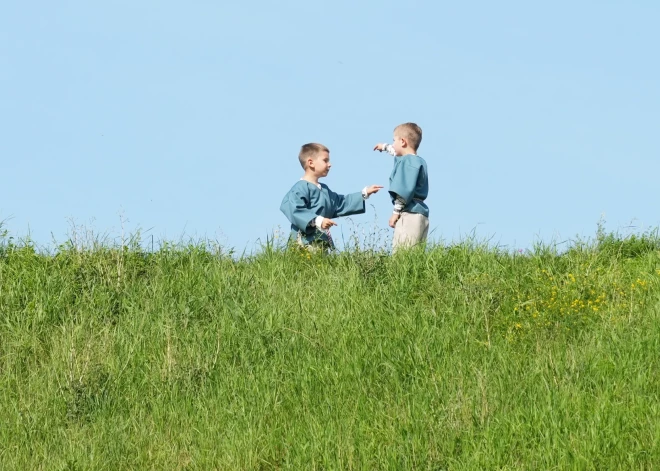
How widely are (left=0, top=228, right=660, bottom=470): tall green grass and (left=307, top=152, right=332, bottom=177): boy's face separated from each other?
1889 millimetres

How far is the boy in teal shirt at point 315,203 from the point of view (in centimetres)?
1171

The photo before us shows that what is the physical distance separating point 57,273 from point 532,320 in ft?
17.2

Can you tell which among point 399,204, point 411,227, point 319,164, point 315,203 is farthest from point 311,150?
point 411,227

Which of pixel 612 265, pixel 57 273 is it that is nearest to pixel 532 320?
pixel 612 265

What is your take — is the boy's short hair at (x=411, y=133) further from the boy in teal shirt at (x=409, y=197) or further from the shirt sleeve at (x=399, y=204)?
the shirt sleeve at (x=399, y=204)

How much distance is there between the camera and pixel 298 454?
6.65 meters

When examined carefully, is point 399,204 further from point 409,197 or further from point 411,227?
point 411,227

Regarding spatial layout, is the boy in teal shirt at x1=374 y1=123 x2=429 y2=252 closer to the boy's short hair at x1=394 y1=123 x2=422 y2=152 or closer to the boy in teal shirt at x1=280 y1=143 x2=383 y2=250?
the boy's short hair at x1=394 y1=123 x2=422 y2=152

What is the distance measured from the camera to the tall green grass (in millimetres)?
6602

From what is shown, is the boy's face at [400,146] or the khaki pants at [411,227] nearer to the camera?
the khaki pants at [411,227]

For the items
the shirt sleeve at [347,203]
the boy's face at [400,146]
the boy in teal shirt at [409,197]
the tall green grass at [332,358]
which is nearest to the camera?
the tall green grass at [332,358]

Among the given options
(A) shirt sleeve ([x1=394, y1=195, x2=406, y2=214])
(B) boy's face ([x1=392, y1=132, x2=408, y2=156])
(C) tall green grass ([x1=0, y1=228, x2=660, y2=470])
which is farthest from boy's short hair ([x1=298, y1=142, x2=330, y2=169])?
(C) tall green grass ([x1=0, y1=228, x2=660, y2=470])

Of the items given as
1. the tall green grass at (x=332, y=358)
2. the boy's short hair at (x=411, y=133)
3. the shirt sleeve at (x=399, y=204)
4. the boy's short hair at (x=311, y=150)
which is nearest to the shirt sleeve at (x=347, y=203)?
the boy's short hair at (x=311, y=150)

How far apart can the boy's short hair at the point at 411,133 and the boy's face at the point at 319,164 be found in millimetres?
1028
